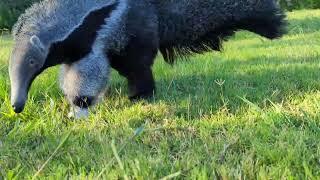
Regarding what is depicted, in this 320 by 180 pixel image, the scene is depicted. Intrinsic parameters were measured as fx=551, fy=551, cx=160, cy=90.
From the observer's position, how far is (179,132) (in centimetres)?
342

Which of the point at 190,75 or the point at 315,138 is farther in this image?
the point at 190,75

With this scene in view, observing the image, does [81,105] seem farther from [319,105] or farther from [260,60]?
[260,60]

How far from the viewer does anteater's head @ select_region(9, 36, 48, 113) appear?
385 centimetres

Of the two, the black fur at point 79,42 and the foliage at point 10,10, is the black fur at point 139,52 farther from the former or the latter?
the foliage at point 10,10

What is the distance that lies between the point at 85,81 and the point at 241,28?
5.32 feet

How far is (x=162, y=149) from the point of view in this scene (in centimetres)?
307

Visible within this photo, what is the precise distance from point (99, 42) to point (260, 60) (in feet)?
9.66

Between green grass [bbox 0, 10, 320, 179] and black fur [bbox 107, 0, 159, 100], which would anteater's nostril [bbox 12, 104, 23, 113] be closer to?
green grass [bbox 0, 10, 320, 179]

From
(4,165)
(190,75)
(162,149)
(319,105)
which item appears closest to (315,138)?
(319,105)

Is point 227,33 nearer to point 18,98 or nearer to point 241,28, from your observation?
point 241,28

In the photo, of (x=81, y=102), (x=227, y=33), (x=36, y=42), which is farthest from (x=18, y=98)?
(x=227, y=33)

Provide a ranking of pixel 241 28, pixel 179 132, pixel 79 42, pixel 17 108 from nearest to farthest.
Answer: pixel 179 132, pixel 17 108, pixel 79 42, pixel 241 28

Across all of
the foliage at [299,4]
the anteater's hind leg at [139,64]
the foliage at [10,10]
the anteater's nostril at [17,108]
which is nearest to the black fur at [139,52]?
the anteater's hind leg at [139,64]

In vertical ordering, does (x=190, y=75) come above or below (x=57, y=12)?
below
